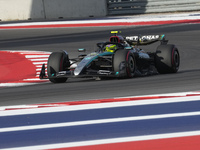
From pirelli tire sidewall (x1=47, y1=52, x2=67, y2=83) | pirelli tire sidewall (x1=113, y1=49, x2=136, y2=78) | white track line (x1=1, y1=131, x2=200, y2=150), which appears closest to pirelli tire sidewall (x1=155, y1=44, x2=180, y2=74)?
pirelli tire sidewall (x1=113, y1=49, x2=136, y2=78)

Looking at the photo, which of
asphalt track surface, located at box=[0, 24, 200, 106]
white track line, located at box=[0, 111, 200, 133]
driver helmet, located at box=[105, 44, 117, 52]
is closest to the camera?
white track line, located at box=[0, 111, 200, 133]

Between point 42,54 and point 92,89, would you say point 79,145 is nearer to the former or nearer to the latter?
point 92,89

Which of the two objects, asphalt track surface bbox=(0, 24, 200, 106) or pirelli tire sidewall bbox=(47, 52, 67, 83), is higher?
pirelli tire sidewall bbox=(47, 52, 67, 83)

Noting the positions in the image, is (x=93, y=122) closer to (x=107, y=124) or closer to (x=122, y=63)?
(x=107, y=124)

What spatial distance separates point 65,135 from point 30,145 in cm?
48

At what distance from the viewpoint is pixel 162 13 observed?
89.7 feet

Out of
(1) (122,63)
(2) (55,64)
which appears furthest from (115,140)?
(2) (55,64)

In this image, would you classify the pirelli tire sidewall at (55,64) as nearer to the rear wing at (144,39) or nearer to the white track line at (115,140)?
the rear wing at (144,39)

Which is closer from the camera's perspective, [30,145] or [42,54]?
[30,145]

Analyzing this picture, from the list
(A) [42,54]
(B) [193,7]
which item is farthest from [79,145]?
(B) [193,7]

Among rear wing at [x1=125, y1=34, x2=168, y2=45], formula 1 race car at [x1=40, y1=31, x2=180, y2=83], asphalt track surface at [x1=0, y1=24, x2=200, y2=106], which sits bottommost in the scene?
asphalt track surface at [x1=0, y1=24, x2=200, y2=106]

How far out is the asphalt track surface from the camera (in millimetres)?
7938

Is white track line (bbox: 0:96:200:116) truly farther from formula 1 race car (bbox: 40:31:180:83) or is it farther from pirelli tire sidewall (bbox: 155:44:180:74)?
pirelli tire sidewall (bbox: 155:44:180:74)

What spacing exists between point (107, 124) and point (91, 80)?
4.69 meters
